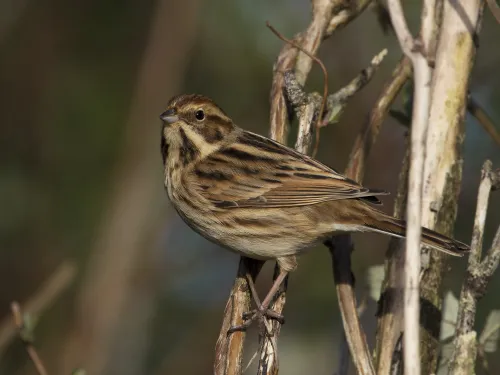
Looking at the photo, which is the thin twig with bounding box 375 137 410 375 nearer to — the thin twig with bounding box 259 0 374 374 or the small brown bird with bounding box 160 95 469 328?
the small brown bird with bounding box 160 95 469 328

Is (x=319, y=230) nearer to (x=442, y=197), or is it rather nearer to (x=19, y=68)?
(x=442, y=197)

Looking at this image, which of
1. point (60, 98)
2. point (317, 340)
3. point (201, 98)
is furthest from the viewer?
point (60, 98)

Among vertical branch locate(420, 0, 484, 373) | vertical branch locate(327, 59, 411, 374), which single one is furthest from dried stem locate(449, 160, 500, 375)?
vertical branch locate(327, 59, 411, 374)

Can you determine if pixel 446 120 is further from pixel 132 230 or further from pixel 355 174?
pixel 132 230

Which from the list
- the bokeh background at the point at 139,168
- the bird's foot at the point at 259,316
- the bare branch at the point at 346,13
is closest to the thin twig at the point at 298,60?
the bare branch at the point at 346,13

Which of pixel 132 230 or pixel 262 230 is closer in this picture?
pixel 262 230

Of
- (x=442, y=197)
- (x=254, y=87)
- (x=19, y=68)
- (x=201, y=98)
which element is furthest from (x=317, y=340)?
(x=19, y=68)

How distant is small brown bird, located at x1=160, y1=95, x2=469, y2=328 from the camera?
14.3ft

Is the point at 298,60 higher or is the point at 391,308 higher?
the point at 298,60

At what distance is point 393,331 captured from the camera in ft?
12.5

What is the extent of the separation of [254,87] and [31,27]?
7.11 feet

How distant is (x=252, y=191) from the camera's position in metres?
4.64

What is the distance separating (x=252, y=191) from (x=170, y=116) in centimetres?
55

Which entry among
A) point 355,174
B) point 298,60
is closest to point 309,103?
point 298,60
